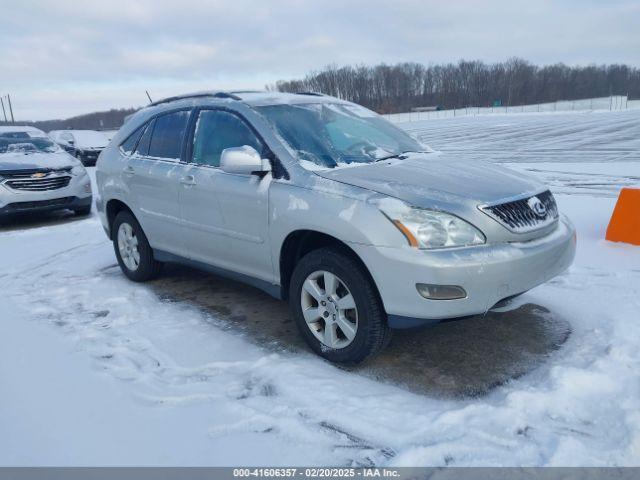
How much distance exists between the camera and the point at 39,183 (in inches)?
338

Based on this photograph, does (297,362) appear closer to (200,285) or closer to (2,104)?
(200,285)

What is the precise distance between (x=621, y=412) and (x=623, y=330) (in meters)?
1.06

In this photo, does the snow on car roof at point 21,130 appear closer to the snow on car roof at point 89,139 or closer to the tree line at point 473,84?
the snow on car roof at point 89,139

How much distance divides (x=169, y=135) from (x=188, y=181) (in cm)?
69

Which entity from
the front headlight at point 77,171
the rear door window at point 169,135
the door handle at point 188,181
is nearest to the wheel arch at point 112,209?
the rear door window at point 169,135

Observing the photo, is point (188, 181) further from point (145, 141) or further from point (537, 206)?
point (537, 206)

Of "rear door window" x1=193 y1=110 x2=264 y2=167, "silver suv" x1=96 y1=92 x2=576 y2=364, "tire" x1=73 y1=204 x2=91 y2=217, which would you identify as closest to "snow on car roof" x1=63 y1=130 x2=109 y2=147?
"tire" x1=73 y1=204 x2=91 y2=217

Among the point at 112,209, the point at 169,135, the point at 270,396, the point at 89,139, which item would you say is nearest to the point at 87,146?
the point at 89,139

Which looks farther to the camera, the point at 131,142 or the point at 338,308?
the point at 131,142

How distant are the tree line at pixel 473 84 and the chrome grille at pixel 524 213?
104361 mm

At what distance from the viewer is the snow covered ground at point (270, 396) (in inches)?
98.0

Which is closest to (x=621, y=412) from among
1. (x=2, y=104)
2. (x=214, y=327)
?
(x=214, y=327)

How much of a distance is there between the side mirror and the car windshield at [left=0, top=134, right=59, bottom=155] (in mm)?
7828

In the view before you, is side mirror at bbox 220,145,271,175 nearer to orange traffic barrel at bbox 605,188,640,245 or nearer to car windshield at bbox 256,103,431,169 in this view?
car windshield at bbox 256,103,431,169
